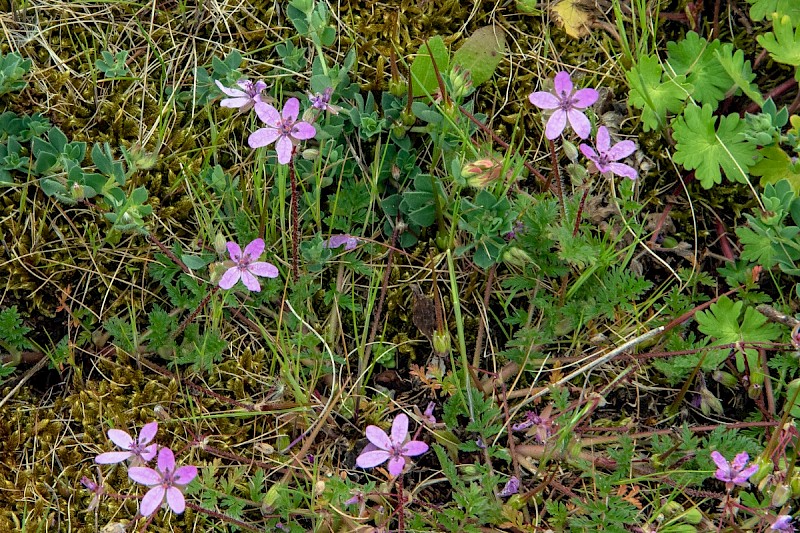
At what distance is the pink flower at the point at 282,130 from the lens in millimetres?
2658

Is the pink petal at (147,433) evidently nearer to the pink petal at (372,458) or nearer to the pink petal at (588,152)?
the pink petal at (372,458)

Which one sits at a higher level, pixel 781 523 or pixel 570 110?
pixel 570 110

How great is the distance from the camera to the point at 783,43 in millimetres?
3100

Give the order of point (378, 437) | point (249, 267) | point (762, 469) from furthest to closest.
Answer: point (249, 267) < point (378, 437) < point (762, 469)

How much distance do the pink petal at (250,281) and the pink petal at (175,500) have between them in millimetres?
727

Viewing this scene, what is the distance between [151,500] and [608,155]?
195 centimetres

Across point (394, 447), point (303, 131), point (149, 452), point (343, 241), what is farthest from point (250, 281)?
point (394, 447)

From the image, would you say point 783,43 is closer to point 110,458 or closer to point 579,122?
point 579,122

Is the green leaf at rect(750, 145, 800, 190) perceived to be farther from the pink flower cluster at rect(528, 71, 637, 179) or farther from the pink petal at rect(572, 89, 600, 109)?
the pink petal at rect(572, 89, 600, 109)

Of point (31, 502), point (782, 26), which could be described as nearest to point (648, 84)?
point (782, 26)

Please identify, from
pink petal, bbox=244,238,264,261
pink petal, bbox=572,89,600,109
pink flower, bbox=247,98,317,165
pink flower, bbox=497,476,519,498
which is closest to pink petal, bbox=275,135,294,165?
pink flower, bbox=247,98,317,165

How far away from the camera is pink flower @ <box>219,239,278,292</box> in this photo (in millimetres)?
2715

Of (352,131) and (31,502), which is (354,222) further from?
(31,502)

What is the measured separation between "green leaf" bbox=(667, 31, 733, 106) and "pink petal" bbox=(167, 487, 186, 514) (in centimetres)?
252
